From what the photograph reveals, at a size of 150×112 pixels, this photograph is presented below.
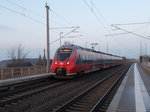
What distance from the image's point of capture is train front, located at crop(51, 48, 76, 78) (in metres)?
20.1

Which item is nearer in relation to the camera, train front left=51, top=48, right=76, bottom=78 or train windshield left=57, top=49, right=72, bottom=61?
train front left=51, top=48, right=76, bottom=78

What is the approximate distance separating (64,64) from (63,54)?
1152mm

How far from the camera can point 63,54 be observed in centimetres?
2095

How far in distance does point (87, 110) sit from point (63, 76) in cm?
1155

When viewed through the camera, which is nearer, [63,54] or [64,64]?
[64,64]

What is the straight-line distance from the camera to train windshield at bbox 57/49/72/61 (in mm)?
20663

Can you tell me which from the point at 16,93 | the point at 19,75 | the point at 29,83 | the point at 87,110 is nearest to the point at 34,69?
the point at 19,75

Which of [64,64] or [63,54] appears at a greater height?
[63,54]

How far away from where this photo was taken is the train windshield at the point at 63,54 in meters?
20.7

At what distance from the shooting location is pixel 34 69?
81.5 feet

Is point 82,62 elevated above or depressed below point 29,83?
above

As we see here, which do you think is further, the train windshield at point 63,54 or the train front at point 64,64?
the train windshield at point 63,54

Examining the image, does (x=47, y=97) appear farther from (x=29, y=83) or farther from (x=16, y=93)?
(x=29, y=83)

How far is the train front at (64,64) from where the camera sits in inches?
790
